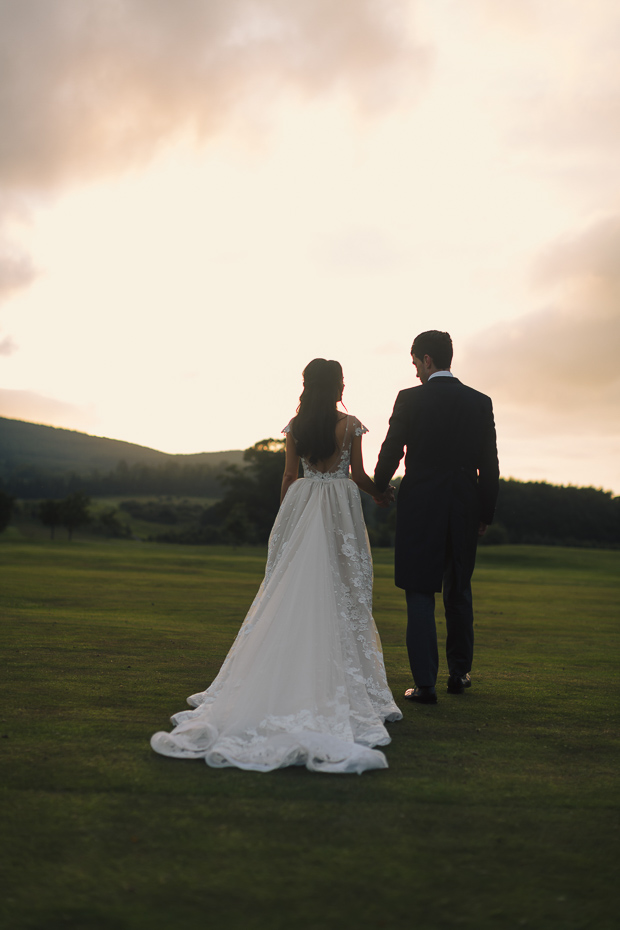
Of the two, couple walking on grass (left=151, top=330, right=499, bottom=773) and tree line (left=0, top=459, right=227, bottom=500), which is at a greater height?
tree line (left=0, top=459, right=227, bottom=500)

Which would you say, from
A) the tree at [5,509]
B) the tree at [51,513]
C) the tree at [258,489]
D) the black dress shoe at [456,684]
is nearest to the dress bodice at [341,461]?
the black dress shoe at [456,684]

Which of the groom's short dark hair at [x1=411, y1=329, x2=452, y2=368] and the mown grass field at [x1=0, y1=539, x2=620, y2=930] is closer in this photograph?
the mown grass field at [x1=0, y1=539, x2=620, y2=930]

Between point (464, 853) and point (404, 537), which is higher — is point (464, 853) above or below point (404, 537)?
below

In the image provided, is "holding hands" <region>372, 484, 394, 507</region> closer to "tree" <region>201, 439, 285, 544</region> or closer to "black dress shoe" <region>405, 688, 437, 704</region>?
"black dress shoe" <region>405, 688, 437, 704</region>

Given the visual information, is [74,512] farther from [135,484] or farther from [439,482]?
[135,484]

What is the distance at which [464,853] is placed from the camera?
2.84 meters

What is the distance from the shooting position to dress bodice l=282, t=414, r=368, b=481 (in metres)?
5.69

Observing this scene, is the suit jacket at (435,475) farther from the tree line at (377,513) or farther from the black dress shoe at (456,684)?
the tree line at (377,513)

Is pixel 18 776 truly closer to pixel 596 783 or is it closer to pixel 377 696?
pixel 377 696

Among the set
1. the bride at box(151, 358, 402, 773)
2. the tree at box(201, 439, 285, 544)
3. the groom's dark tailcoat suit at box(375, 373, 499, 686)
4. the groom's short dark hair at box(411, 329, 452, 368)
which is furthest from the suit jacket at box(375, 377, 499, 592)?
the tree at box(201, 439, 285, 544)

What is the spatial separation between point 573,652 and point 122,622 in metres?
6.35

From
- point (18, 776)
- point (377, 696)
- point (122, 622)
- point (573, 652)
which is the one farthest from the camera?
point (122, 622)

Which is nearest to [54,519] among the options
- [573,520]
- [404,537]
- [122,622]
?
[573,520]

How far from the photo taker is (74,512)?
239 ft
